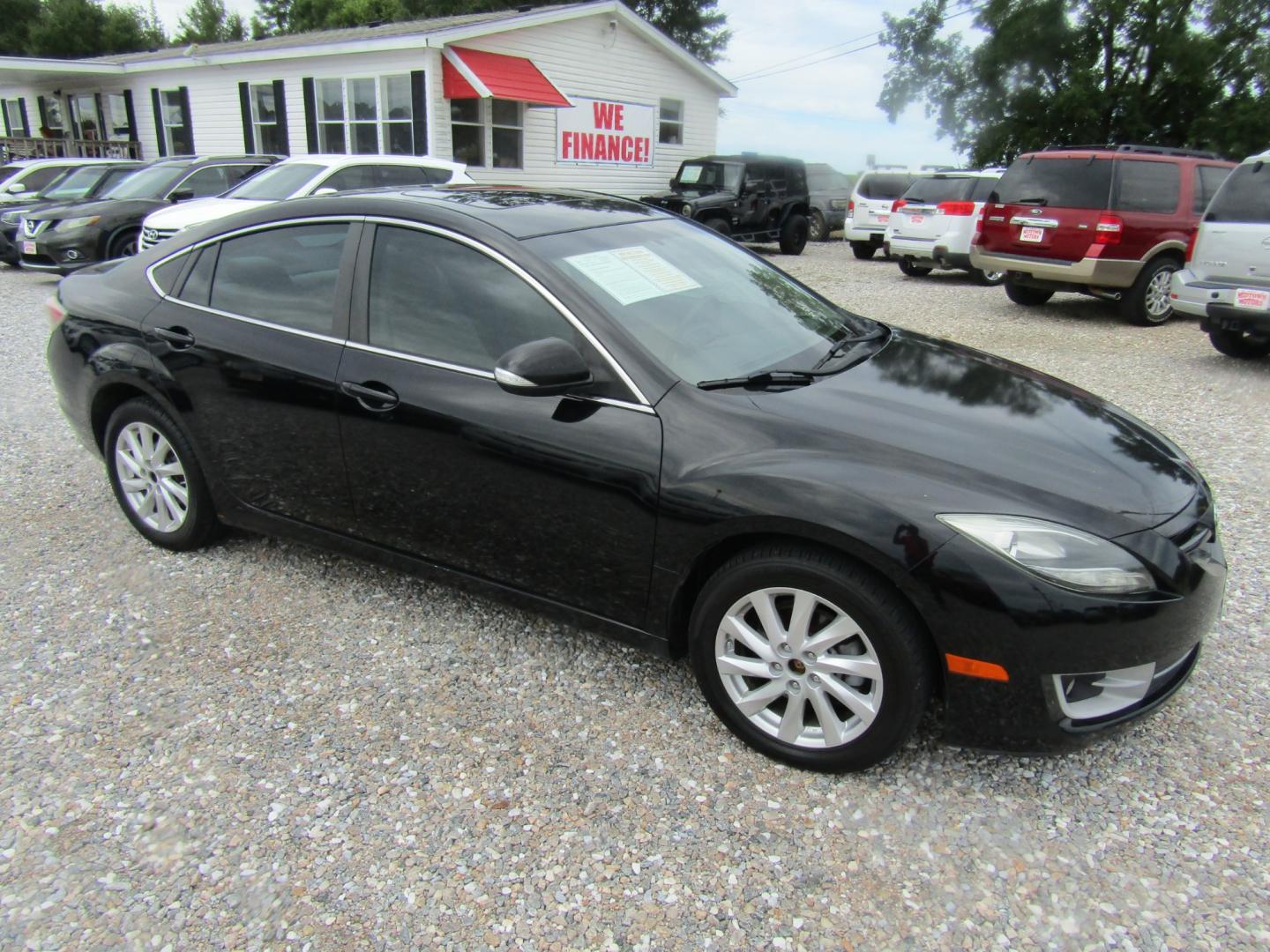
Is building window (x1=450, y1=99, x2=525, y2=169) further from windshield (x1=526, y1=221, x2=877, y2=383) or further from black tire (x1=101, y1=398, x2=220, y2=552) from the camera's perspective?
windshield (x1=526, y1=221, x2=877, y2=383)

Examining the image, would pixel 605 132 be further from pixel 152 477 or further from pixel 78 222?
pixel 152 477

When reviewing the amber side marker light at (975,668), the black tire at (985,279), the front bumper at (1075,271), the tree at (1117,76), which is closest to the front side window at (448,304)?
the amber side marker light at (975,668)

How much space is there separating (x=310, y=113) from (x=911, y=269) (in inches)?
494

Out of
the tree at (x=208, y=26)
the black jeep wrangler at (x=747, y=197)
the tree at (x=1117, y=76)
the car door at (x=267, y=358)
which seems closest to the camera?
the car door at (x=267, y=358)

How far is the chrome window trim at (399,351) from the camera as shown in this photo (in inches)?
108

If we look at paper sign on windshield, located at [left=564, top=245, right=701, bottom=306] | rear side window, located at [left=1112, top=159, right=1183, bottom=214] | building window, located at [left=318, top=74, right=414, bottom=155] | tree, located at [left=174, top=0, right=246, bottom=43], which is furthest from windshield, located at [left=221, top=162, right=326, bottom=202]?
tree, located at [left=174, top=0, right=246, bottom=43]

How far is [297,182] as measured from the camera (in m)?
10.7

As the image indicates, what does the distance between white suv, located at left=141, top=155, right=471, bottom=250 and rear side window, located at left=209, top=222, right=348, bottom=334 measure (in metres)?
6.91

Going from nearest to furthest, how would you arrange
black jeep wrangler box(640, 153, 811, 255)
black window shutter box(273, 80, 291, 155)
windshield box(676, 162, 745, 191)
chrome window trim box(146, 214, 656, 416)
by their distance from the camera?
chrome window trim box(146, 214, 656, 416), black jeep wrangler box(640, 153, 811, 255), windshield box(676, 162, 745, 191), black window shutter box(273, 80, 291, 155)

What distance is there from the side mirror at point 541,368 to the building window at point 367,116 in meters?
16.1

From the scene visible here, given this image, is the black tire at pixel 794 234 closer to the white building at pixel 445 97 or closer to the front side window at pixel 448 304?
the white building at pixel 445 97

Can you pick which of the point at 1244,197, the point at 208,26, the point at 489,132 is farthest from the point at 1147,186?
the point at 208,26

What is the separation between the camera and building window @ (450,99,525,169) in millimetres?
17562

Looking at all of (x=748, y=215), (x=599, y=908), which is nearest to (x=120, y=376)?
(x=599, y=908)
